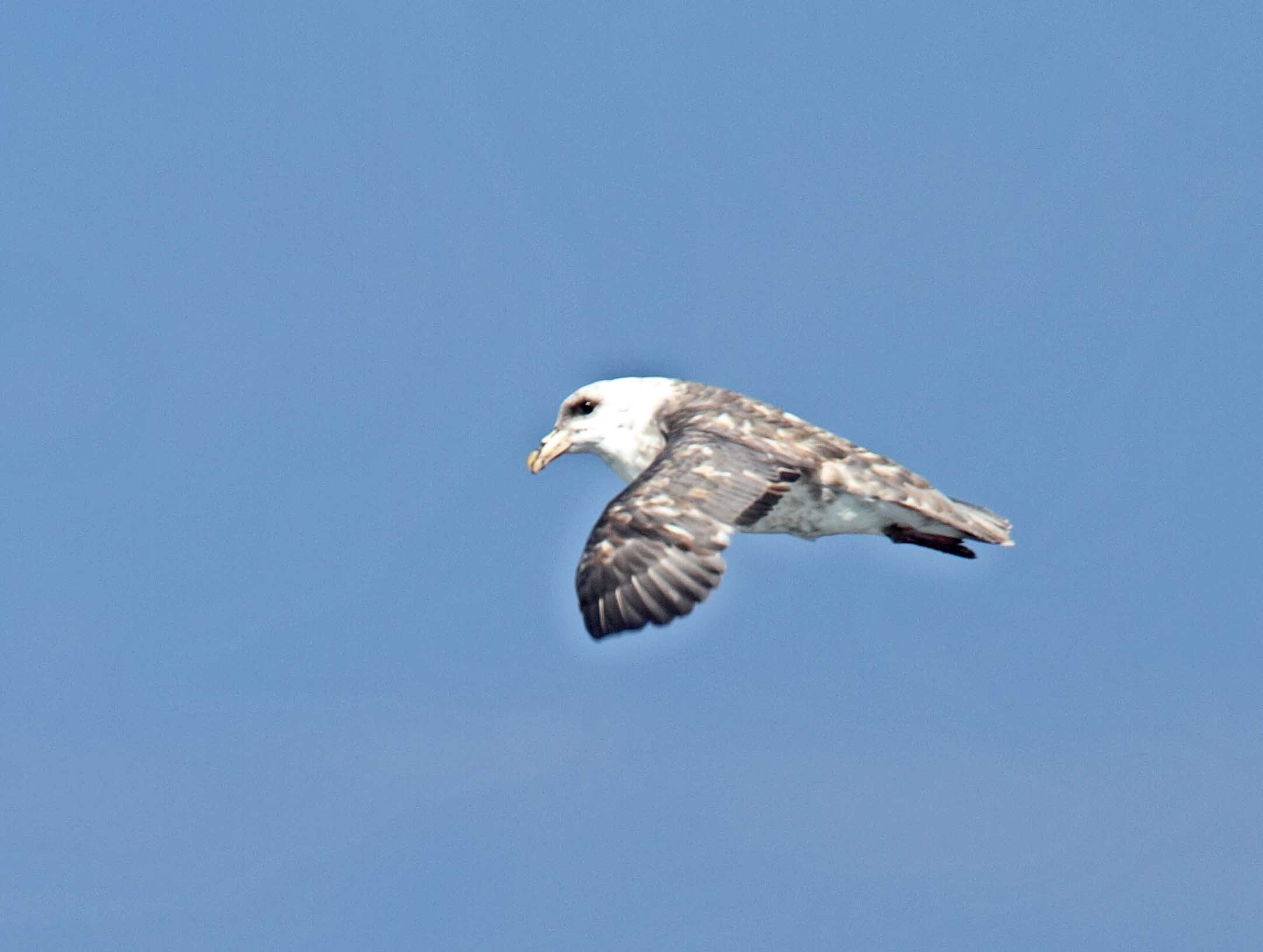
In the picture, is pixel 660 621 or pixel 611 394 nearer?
pixel 660 621

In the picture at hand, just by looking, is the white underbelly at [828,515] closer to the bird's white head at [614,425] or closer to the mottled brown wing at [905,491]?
the mottled brown wing at [905,491]

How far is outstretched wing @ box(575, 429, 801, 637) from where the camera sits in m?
19.0

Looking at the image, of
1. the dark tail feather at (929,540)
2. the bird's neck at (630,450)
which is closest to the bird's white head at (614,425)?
the bird's neck at (630,450)

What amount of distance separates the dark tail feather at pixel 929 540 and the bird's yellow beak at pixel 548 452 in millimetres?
3991

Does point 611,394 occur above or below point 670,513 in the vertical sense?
above

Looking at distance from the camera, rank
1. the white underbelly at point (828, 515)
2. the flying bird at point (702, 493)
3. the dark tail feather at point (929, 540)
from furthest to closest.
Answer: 1. the dark tail feather at point (929, 540)
2. the white underbelly at point (828, 515)
3. the flying bird at point (702, 493)

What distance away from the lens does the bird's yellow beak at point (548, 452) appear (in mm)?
24375

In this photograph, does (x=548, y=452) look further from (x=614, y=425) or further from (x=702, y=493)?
(x=702, y=493)

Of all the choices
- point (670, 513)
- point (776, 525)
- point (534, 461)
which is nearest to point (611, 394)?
point (534, 461)

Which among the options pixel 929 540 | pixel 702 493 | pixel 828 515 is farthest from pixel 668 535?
pixel 929 540

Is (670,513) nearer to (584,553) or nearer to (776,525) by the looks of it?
(584,553)

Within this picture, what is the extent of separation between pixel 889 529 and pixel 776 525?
1628 millimetres

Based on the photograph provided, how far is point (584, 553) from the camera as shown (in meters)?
19.7

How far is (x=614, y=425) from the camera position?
24125 mm
